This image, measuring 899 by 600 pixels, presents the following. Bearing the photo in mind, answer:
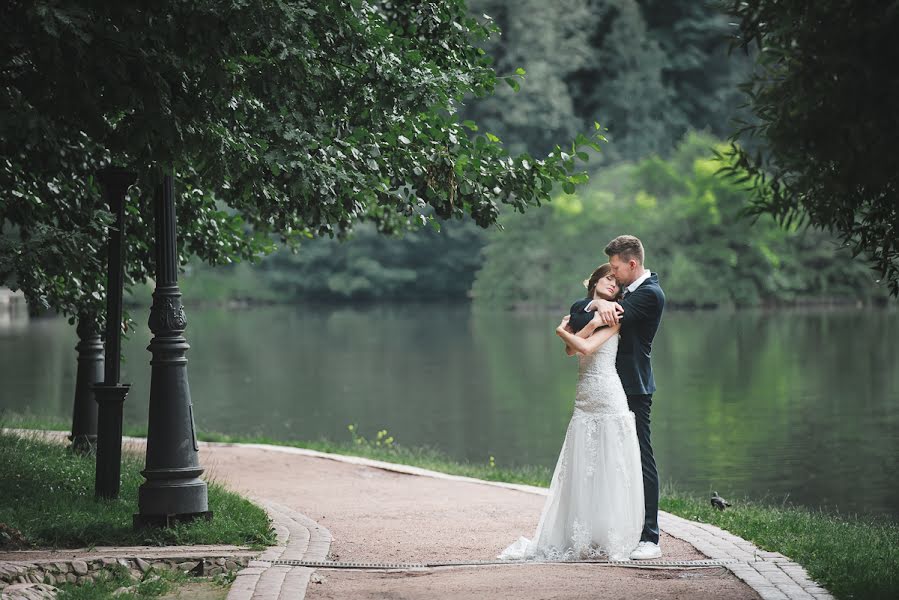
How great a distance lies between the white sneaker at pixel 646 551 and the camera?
7387mm

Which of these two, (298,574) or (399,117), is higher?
(399,117)

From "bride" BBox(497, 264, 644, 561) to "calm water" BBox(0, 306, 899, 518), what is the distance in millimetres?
6189

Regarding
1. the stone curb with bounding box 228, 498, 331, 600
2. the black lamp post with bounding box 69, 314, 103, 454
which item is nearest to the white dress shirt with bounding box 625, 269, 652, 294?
the stone curb with bounding box 228, 498, 331, 600

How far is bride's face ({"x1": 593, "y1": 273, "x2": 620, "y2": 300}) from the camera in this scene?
7613 millimetres

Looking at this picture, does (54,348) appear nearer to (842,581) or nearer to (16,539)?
(16,539)

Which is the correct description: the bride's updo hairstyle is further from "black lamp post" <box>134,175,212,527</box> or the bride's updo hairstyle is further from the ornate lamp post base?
the ornate lamp post base

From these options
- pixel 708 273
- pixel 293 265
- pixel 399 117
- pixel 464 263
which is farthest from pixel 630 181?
pixel 399 117

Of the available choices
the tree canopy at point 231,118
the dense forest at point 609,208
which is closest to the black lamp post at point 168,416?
the tree canopy at point 231,118

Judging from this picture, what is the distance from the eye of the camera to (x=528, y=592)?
6352mm

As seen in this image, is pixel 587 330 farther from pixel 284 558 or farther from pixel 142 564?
pixel 142 564

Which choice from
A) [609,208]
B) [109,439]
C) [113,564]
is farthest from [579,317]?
[609,208]

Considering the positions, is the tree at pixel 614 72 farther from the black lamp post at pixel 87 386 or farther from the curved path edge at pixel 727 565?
the curved path edge at pixel 727 565

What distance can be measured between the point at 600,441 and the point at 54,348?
1256 inches

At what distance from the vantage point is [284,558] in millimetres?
7367
